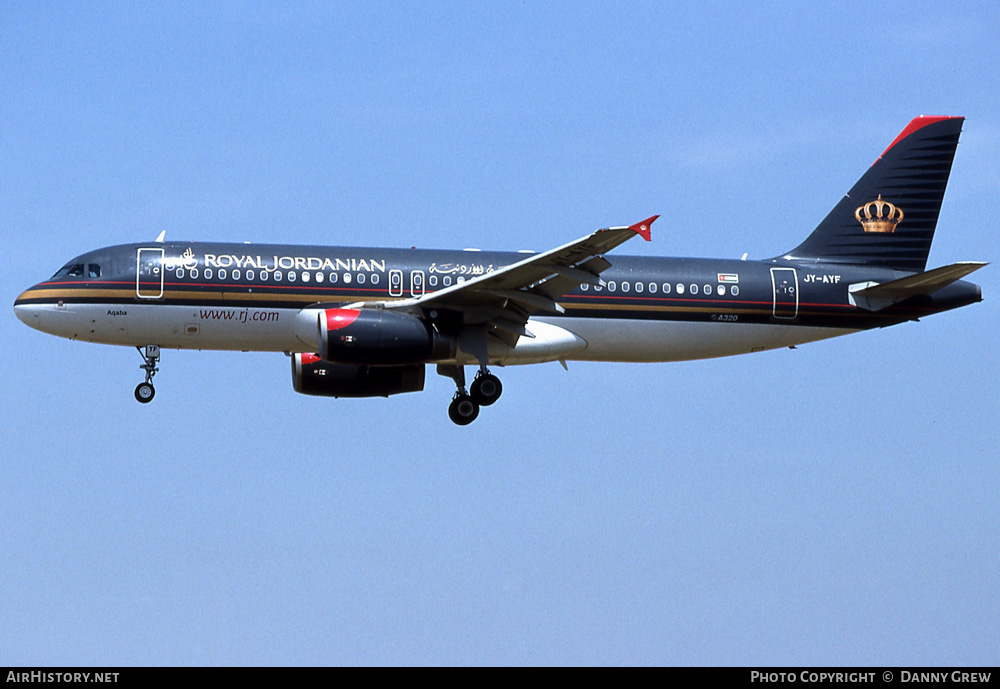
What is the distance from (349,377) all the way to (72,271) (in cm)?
744

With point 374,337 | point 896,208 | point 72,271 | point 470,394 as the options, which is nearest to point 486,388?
point 470,394

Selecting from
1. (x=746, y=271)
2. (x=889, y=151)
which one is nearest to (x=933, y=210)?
(x=889, y=151)

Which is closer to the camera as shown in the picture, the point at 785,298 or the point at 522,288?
the point at 522,288

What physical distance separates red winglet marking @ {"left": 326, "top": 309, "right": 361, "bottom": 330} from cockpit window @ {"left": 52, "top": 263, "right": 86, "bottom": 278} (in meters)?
6.95

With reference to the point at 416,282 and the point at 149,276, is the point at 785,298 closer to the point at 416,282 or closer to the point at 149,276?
the point at 416,282

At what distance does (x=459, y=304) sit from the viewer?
36156 mm

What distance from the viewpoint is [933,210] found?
42.2m


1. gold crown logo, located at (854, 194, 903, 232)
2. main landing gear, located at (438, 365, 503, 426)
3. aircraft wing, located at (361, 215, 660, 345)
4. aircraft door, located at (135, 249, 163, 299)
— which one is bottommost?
main landing gear, located at (438, 365, 503, 426)

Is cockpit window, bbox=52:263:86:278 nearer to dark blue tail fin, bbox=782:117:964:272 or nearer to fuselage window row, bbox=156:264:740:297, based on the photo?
fuselage window row, bbox=156:264:740:297

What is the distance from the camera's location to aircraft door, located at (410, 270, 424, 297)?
37781mm

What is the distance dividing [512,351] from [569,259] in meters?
4.32

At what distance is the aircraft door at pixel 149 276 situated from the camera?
37000 millimetres

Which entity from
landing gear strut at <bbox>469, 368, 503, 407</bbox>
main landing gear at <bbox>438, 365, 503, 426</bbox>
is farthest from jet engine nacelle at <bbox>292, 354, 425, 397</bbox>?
landing gear strut at <bbox>469, 368, 503, 407</bbox>

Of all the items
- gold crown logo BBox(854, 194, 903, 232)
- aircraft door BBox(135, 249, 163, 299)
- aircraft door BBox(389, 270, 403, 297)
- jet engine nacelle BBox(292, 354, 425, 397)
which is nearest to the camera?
aircraft door BBox(135, 249, 163, 299)
